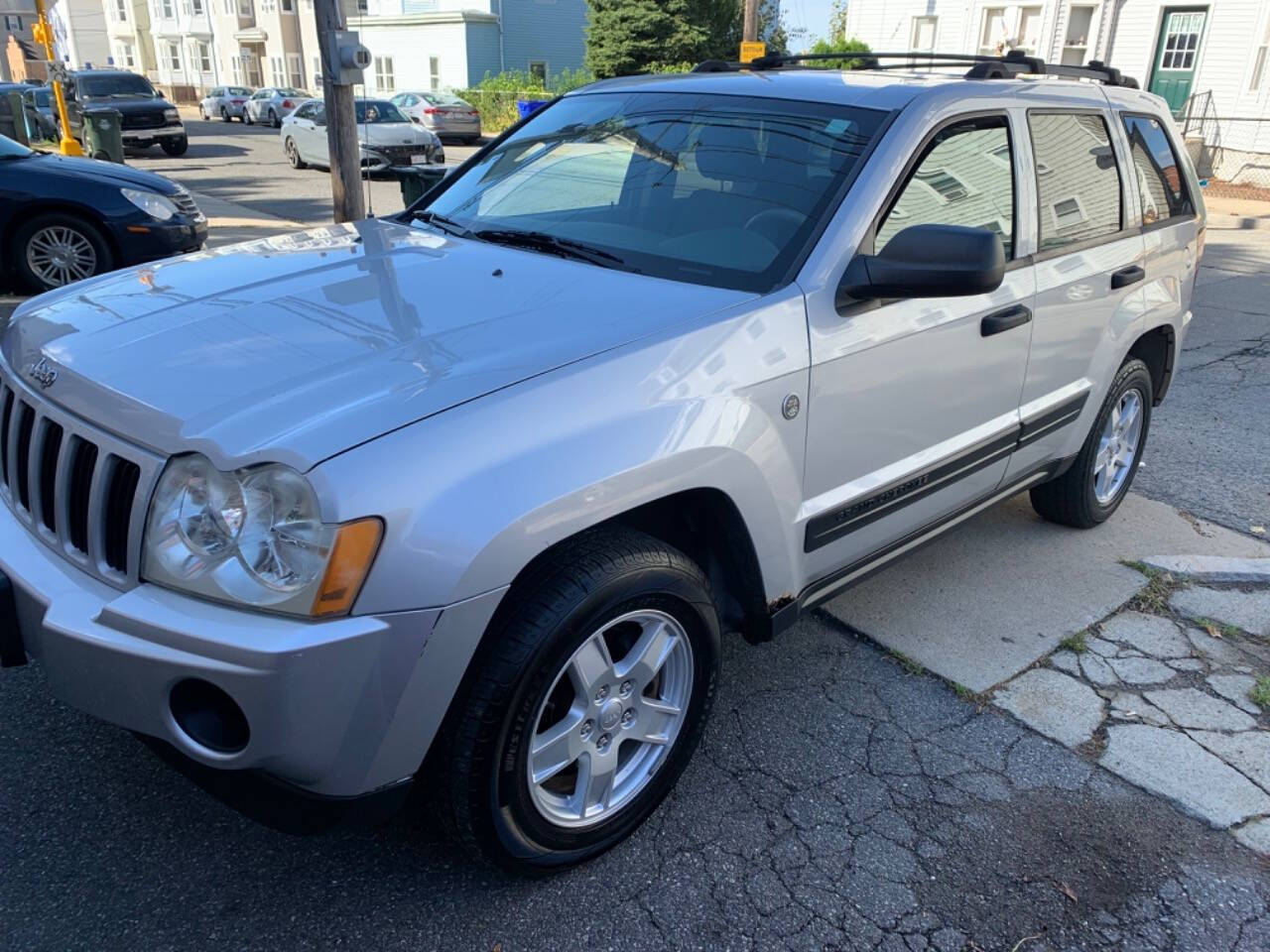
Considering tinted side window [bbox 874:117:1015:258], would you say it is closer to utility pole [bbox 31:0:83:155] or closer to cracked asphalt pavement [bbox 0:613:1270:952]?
cracked asphalt pavement [bbox 0:613:1270:952]

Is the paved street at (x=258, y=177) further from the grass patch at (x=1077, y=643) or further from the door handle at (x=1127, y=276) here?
the grass patch at (x=1077, y=643)

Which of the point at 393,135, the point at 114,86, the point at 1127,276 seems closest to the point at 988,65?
the point at 1127,276

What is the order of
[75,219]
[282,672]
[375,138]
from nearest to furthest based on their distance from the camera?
[282,672] < [75,219] < [375,138]

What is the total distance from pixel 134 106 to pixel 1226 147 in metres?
22.3

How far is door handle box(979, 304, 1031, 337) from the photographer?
3.16m

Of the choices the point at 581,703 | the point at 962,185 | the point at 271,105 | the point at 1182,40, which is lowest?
the point at 271,105

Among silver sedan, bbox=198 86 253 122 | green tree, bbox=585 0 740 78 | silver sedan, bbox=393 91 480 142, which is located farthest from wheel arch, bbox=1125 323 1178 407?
silver sedan, bbox=198 86 253 122

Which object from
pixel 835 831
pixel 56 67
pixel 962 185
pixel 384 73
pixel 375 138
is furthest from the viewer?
pixel 384 73

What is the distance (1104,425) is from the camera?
4.22 m

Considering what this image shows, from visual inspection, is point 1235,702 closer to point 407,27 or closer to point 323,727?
point 323,727

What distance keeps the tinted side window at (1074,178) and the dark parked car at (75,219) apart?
261 inches

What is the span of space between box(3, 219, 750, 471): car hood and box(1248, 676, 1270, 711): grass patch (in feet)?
7.30

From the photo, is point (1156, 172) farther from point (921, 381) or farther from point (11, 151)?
point (11, 151)

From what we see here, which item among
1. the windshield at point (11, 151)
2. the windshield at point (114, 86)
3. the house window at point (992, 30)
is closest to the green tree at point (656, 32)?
the house window at point (992, 30)
